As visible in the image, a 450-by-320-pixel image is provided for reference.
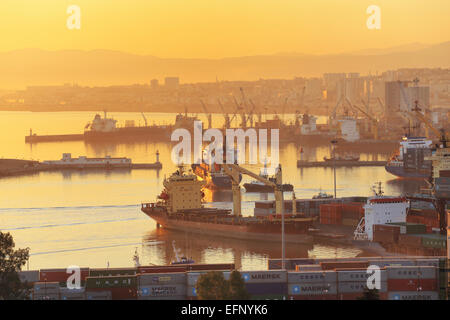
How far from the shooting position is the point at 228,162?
61.9 feet

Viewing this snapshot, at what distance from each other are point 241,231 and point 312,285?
7.27 metres

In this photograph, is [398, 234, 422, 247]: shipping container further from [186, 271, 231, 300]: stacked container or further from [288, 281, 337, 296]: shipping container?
[186, 271, 231, 300]: stacked container

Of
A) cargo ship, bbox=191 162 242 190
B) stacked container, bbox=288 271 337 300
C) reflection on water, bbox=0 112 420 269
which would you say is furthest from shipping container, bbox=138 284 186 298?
cargo ship, bbox=191 162 242 190

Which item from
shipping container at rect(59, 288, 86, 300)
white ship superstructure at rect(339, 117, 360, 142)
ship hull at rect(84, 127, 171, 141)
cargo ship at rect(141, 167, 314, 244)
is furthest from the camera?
ship hull at rect(84, 127, 171, 141)

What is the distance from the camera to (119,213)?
20.4 metres

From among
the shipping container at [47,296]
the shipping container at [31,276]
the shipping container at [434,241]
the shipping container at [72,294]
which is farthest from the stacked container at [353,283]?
the shipping container at [434,241]

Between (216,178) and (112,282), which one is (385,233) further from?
(216,178)

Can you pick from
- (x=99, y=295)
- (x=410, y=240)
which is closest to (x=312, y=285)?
(x=99, y=295)

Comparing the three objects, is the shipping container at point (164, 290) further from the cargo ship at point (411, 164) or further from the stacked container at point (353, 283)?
the cargo ship at point (411, 164)

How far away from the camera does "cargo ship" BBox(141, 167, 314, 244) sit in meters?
16.9

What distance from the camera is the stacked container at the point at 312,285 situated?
997 cm

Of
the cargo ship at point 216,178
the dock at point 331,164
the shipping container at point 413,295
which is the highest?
the dock at point 331,164

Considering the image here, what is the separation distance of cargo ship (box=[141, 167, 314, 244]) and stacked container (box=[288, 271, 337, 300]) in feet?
21.1
